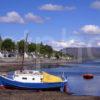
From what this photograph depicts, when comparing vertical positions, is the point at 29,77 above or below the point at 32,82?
above

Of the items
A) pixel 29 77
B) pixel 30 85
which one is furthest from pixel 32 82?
pixel 29 77

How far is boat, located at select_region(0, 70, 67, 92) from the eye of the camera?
2405 inches

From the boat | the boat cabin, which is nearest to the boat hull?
the boat

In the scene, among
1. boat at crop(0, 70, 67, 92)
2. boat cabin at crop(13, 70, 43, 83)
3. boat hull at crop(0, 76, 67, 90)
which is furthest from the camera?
boat cabin at crop(13, 70, 43, 83)

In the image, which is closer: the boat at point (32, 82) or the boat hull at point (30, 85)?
the boat hull at point (30, 85)

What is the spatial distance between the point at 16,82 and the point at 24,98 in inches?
1059

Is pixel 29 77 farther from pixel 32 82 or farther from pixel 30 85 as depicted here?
pixel 30 85

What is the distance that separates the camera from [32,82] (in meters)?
61.2

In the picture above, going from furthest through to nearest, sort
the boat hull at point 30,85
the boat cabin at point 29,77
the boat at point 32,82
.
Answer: the boat cabin at point 29,77 → the boat at point 32,82 → the boat hull at point 30,85

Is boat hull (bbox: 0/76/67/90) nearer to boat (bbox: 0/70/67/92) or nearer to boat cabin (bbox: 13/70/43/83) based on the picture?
boat (bbox: 0/70/67/92)

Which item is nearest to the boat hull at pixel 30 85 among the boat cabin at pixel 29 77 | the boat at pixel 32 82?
the boat at pixel 32 82

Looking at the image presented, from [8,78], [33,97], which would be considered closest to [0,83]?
[8,78]

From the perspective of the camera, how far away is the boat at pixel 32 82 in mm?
61078

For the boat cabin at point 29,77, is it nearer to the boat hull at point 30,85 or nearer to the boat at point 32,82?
the boat at point 32,82
